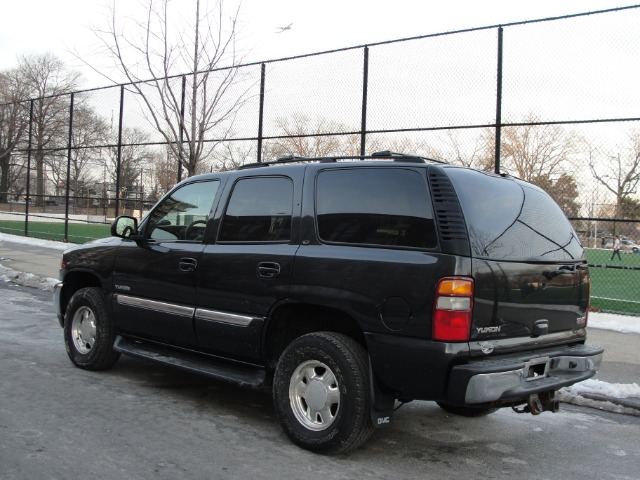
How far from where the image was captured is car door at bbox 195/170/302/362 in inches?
174

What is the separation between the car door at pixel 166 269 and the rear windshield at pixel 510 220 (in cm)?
220

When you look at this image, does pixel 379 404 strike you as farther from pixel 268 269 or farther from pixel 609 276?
pixel 609 276

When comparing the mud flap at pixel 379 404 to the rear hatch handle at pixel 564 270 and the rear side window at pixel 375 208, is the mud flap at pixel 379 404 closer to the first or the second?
the rear side window at pixel 375 208

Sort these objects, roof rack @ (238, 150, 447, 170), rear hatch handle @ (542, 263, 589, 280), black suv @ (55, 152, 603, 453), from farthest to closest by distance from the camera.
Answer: roof rack @ (238, 150, 447, 170), rear hatch handle @ (542, 263, 589, 280), black suv @ (55, 152, 603, 453)

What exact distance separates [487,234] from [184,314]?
2474 millimetres

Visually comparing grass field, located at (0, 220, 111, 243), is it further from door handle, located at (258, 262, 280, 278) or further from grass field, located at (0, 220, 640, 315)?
door handle, located at (258, 262, 280, 278)

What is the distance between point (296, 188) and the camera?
4551 millimetres

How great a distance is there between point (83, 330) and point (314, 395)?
2991 millimetres

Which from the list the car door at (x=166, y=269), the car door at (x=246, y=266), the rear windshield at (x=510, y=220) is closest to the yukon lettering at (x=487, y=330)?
the rear windshield at (x=510, y=220)

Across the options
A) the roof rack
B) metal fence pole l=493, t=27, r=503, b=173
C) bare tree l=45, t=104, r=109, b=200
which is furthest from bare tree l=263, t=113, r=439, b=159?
bare tree l=45, t=104, r=109, b=200

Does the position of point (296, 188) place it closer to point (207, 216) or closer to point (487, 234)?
point (207, 216)

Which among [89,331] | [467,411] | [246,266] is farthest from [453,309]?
[89,331]

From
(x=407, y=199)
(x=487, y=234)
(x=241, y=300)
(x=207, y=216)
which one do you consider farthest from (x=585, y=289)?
(x=207, y=216)

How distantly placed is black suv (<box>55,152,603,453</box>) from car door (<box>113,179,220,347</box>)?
18 millimetres
